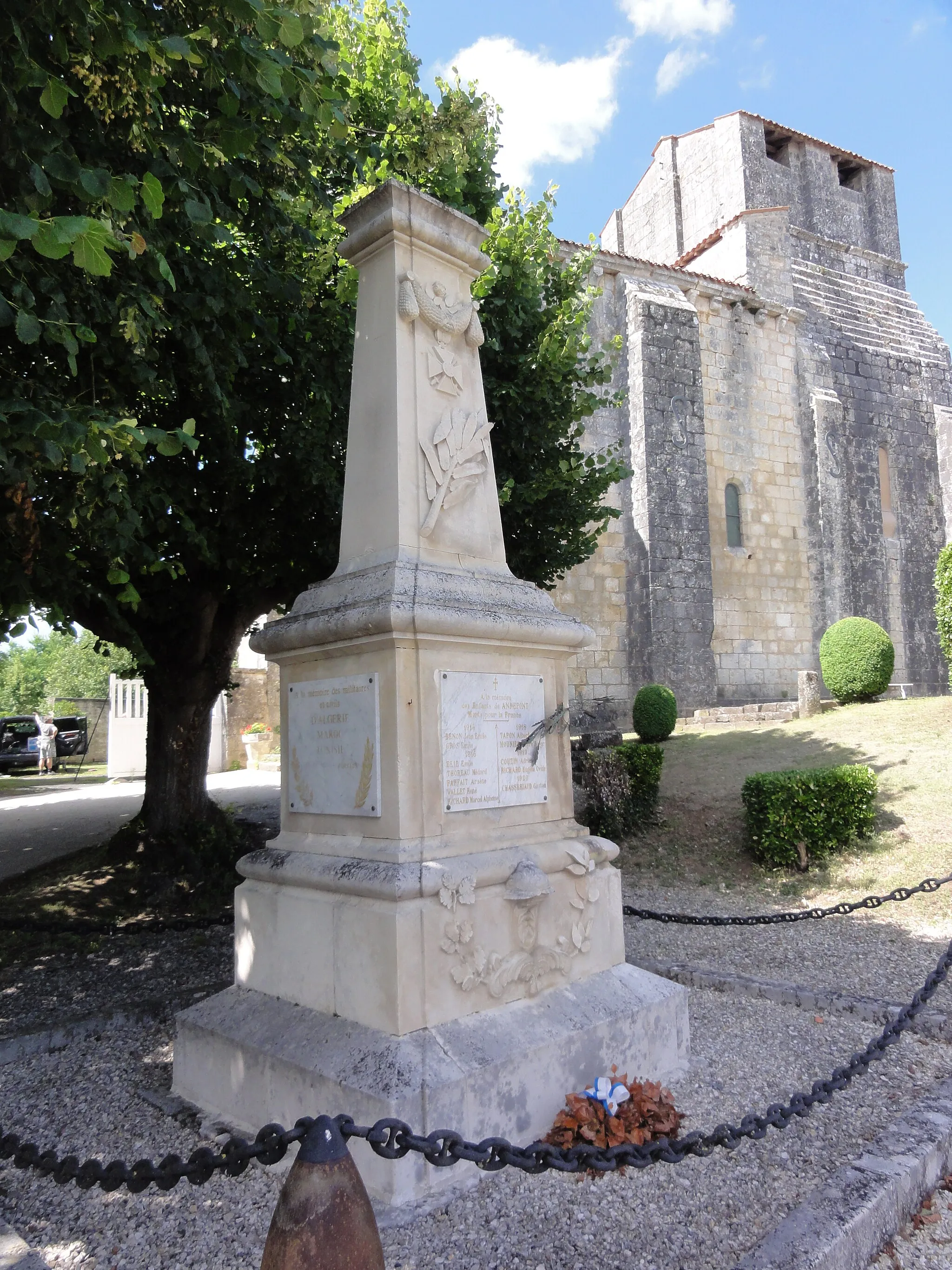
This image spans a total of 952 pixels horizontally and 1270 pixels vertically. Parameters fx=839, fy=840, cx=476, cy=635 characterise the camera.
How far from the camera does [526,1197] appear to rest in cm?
263

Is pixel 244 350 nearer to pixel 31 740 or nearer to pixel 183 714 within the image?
pixel 183 714

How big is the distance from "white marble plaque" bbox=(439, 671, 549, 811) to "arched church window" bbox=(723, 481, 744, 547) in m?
15.3

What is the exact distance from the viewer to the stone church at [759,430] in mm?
16406

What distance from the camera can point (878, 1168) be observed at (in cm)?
253

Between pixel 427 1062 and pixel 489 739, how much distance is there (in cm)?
119

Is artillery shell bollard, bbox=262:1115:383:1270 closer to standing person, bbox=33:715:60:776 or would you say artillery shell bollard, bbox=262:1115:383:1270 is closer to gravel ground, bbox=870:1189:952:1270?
gravel ground, bbox=870:1189:952:1270

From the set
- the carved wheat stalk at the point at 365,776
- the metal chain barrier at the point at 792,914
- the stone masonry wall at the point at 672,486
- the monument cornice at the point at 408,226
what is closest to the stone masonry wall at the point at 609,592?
the stone masonry wall at the point at 672,486

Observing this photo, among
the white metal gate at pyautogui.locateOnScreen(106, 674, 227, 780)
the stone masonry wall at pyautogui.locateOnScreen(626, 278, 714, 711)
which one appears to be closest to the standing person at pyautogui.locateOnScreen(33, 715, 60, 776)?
the white metal gate at pyautogui.locateOnScreen(106, 674, 227, 780)

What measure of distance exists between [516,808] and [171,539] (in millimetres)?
3805

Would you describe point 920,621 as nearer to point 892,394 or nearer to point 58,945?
point 892,394

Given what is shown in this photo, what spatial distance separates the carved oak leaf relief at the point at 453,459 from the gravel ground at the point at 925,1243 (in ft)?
9.23

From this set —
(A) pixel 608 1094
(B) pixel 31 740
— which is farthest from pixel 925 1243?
(B) pixel 31 740

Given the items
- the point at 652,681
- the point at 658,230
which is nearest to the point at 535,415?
the point at 652,681

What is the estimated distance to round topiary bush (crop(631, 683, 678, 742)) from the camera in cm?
1320
